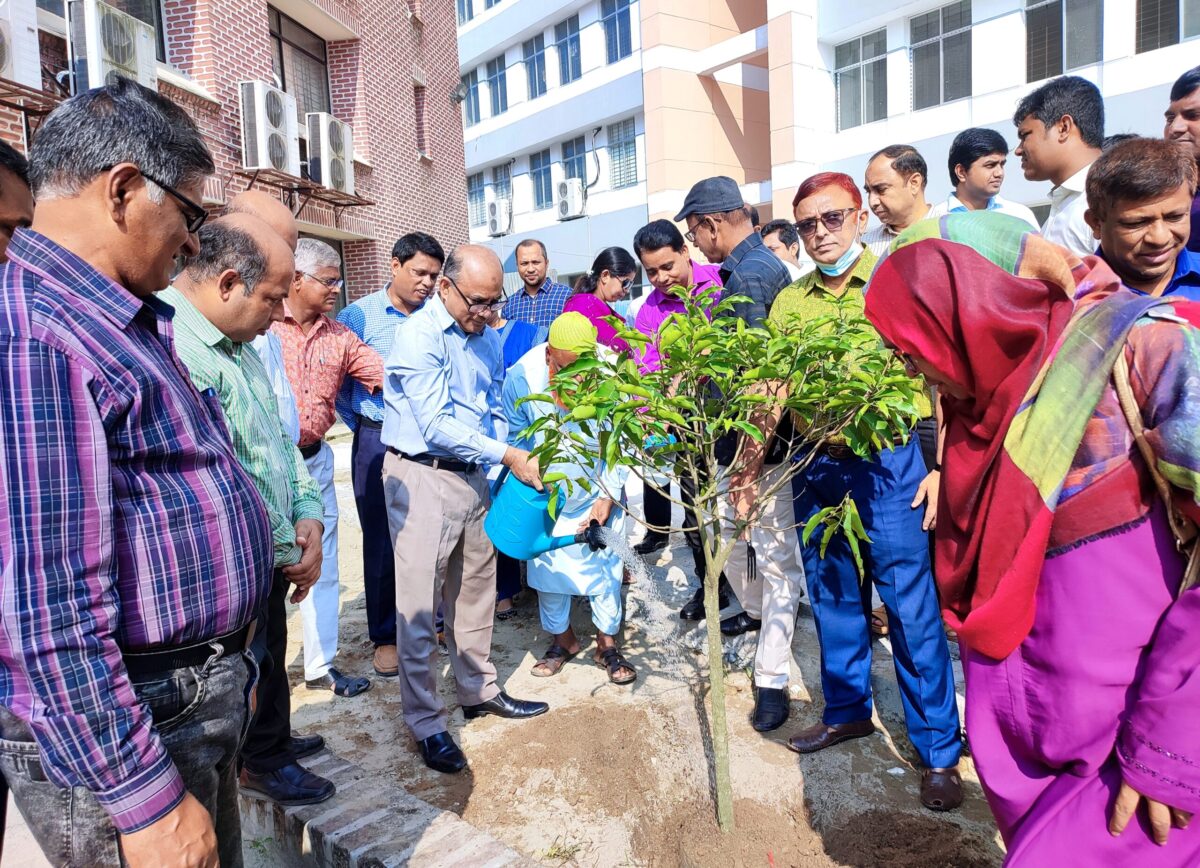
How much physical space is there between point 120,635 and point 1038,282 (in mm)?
1640

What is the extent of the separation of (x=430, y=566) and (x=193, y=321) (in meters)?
1.31

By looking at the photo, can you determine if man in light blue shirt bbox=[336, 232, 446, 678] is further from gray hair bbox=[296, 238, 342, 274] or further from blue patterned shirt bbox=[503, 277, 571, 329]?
blue patterned shirt bbox=[503, 277, 571, 329]

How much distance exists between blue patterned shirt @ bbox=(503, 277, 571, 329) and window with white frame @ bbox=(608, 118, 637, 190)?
48.0ft

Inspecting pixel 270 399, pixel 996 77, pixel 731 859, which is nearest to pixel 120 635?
pixel 270 399

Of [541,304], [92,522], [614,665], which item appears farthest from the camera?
[541,304]

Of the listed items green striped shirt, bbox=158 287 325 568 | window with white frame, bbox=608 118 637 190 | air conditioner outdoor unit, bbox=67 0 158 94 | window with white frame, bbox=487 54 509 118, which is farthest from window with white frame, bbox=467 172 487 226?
green striped shirt, bbox=158 287 325 568

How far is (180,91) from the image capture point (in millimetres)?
8469

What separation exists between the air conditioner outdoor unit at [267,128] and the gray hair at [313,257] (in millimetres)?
6405

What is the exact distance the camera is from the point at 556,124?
2183 cm

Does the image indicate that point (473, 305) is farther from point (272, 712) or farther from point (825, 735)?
point (825, 735)

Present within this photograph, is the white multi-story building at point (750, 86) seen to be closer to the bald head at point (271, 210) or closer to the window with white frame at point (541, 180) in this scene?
the window with white frame at point (541, 180)

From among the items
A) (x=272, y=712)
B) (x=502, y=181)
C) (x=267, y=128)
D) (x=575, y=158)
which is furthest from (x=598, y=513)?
(x=502, y=181)

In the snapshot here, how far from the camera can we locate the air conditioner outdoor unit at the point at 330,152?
10375mm

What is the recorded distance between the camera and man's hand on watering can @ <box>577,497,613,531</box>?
378 cm
